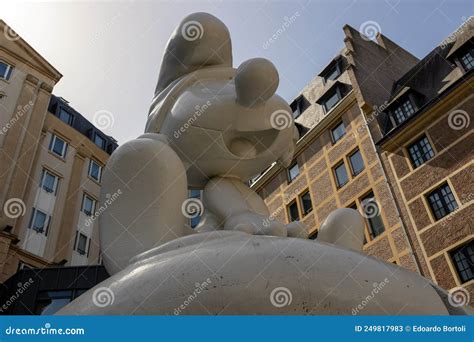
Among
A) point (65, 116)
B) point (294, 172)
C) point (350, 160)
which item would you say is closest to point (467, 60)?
point (350, 160)

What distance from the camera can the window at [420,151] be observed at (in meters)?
14.3

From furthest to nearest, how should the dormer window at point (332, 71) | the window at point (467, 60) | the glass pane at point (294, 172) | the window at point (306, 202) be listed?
the dormer window at point (332, 71) → the glass pane at point (294, 172) → the window at point (306, 202) → the window at point (467, 60)

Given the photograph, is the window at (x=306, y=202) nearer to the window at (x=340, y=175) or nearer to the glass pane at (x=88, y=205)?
the window at (x=340, y=175)

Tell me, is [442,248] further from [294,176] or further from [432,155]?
[294,176]

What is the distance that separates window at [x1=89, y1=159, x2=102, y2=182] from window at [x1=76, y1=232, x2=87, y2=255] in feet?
12.5

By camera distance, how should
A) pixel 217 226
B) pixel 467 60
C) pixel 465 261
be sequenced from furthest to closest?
pixel 467 60, pixel 465 261, pixel 217 226

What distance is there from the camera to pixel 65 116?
2316 cm

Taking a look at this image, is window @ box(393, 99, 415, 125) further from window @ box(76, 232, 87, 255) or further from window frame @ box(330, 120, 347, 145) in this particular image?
window @ box(76, 232, 87, 255)

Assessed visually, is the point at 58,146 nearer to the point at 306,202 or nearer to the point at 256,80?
the point at 306,202

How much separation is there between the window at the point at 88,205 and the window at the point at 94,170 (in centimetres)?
149

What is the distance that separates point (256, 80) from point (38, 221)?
1713 cm

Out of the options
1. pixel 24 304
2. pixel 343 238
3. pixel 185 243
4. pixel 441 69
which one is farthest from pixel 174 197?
pixel 441 69

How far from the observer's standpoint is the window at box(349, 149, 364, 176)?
1723 centimetres

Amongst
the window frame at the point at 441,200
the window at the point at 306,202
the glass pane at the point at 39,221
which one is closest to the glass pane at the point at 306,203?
the window at the point at 306,202
